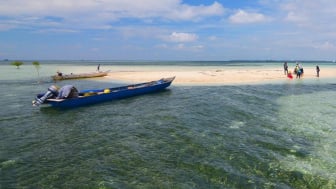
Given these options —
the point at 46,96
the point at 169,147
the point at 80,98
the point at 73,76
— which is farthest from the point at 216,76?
the point at 169,147

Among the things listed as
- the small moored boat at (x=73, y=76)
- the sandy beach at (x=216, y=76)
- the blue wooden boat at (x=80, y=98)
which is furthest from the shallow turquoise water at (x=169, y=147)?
the small moored boat at (x=73, y=76)

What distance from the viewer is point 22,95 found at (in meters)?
31.1

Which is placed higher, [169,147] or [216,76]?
[216,76]

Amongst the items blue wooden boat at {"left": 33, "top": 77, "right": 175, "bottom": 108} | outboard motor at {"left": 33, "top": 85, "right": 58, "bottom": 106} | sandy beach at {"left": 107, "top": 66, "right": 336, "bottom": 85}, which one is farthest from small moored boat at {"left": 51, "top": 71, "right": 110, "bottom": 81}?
outboard motor at {"left": 33, "top": 85, "right": 58, "bottom": 106}

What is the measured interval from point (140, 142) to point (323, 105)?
57.7ft

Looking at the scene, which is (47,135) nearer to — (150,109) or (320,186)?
(150,109)

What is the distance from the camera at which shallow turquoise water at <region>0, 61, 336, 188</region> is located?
10.2m

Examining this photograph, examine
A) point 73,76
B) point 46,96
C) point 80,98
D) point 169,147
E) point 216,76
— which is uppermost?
point 73,76

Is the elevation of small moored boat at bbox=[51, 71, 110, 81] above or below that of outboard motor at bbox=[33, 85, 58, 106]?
above

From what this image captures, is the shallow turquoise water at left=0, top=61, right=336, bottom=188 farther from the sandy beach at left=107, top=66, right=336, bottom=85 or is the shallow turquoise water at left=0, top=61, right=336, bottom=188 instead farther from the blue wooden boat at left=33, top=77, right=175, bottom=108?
the sandy beach at left=107, top=66, right=336, bottom=85

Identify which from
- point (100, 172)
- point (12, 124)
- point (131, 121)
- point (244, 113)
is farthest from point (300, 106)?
point (12, 124)

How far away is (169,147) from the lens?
44.2ft

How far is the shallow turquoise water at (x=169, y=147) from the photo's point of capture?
10172 millimetres

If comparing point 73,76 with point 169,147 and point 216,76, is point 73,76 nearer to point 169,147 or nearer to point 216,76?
point 216,76
